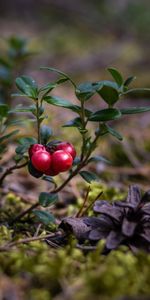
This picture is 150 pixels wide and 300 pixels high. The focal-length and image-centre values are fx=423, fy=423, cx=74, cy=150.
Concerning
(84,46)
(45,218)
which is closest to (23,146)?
(45,218)

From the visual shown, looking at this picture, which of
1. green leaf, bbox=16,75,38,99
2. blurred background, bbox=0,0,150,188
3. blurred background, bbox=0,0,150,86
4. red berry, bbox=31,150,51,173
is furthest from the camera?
blurred background, bbox=0,0,150,86

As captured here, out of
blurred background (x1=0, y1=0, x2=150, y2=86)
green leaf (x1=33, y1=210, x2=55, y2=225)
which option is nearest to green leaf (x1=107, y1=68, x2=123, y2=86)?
green leaf (x1=33, y1=210, x2=55, y2=225)

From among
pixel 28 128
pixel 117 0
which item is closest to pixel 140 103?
pixel 28 128

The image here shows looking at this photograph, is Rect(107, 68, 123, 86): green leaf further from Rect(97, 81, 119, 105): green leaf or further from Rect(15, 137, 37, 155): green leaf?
Rect(15, 137, 37, 155): green leaf

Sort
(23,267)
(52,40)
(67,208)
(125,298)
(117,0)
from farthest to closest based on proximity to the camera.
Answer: (117,0)
(52,40)
(67,208)
(23,267)
(125,298)

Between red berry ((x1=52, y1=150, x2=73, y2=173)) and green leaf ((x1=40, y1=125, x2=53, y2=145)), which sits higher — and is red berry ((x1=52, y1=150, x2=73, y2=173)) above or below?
below

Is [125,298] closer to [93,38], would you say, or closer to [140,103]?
[140,103]

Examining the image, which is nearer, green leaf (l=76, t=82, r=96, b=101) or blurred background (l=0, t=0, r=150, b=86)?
green leaf (l=76, t=82, r=96, b=101)
